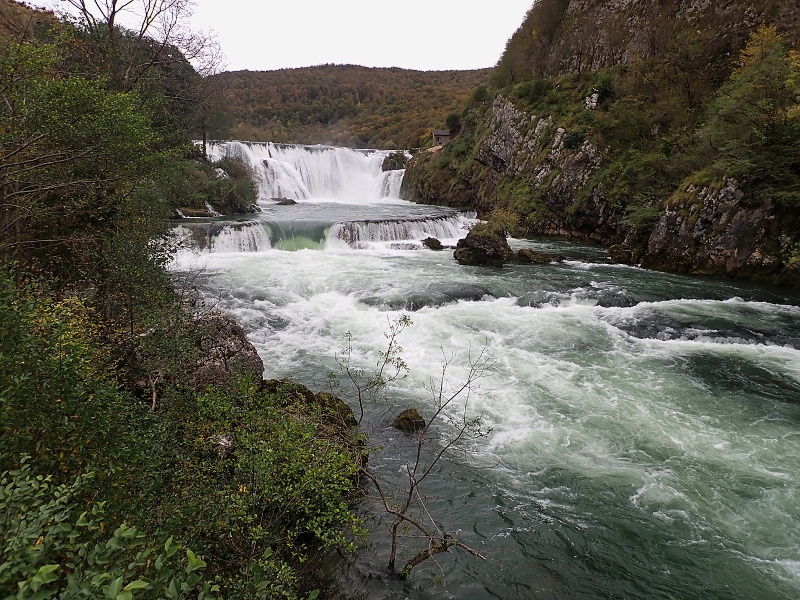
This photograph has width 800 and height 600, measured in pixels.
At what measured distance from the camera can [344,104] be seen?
102 meters

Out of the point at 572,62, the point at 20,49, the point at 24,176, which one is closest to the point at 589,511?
the point at 24,176

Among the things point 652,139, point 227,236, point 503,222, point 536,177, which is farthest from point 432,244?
point 652,139

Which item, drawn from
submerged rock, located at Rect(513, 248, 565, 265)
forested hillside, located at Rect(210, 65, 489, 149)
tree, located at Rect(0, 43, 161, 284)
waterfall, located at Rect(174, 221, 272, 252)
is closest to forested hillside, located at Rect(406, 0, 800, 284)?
submerged rock, located at Rect(513, 248, 565, 265)

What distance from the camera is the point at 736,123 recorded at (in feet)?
60.0

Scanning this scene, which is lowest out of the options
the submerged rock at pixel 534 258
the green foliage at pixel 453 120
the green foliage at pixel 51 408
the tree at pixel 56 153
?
the submerged rock at pixel 534 258

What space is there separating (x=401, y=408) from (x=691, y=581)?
573 cm

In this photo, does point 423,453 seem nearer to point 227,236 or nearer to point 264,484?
point 264,484

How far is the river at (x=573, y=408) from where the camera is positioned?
5965mm

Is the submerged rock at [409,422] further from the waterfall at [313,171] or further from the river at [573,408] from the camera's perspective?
the waterfall at [313,171]

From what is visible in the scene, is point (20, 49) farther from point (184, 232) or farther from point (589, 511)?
point (184, 232)

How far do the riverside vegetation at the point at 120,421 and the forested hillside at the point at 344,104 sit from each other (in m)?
64.9

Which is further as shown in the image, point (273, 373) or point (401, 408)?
point (273, 373)

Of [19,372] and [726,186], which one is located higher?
[726,186]

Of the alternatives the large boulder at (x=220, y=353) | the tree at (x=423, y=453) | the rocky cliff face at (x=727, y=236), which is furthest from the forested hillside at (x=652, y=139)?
the large boulder at (x=220, y=353)
